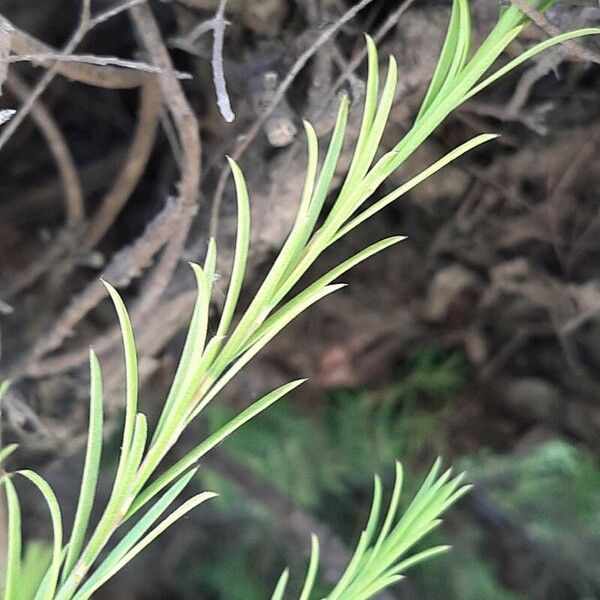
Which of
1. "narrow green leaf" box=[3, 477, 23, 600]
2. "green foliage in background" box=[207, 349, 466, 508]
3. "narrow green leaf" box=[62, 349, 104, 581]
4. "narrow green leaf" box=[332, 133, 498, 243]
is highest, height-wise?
"narrow green leaf" box=[332, 133, 498, 243]

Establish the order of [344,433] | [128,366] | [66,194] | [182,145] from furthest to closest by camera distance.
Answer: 1. [344,433]
2. [66,194]
3. [182,145]
4. [128,366]

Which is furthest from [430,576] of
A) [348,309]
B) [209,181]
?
[209,181]

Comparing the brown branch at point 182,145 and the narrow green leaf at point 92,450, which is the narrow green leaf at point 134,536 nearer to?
the narrow green leaf at point 92,450

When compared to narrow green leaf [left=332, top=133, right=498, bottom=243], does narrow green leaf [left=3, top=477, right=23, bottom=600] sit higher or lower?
lower

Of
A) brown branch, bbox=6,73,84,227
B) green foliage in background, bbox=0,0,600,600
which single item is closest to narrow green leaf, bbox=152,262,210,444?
green foliage in background, bbox=0,0,600,600

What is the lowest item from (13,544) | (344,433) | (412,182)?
(344,433)

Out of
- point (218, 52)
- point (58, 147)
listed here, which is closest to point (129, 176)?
point (58, 147)

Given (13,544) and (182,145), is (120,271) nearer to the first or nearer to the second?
(182,145)

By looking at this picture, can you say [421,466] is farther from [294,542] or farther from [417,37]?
[417,37]

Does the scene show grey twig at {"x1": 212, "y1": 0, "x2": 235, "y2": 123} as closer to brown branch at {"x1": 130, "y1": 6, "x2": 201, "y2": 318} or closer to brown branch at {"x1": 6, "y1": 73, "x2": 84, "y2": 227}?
brown branch at {"x1": 130, "y1": 6, "x2": 201, "y2": 318}

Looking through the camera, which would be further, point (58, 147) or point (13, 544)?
point (58, 147)

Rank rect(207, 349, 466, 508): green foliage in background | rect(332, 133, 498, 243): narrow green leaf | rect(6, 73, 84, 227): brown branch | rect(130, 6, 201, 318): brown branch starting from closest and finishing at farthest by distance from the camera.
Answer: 1. rect(332, 133, 498, 243): narrow green leaf
2. rect(130, 6, 201, 318): brown branch
3. rect(6, 73, 84, 227): brown branch
4. rect(207, 349, 466, 508): green foliage in background
